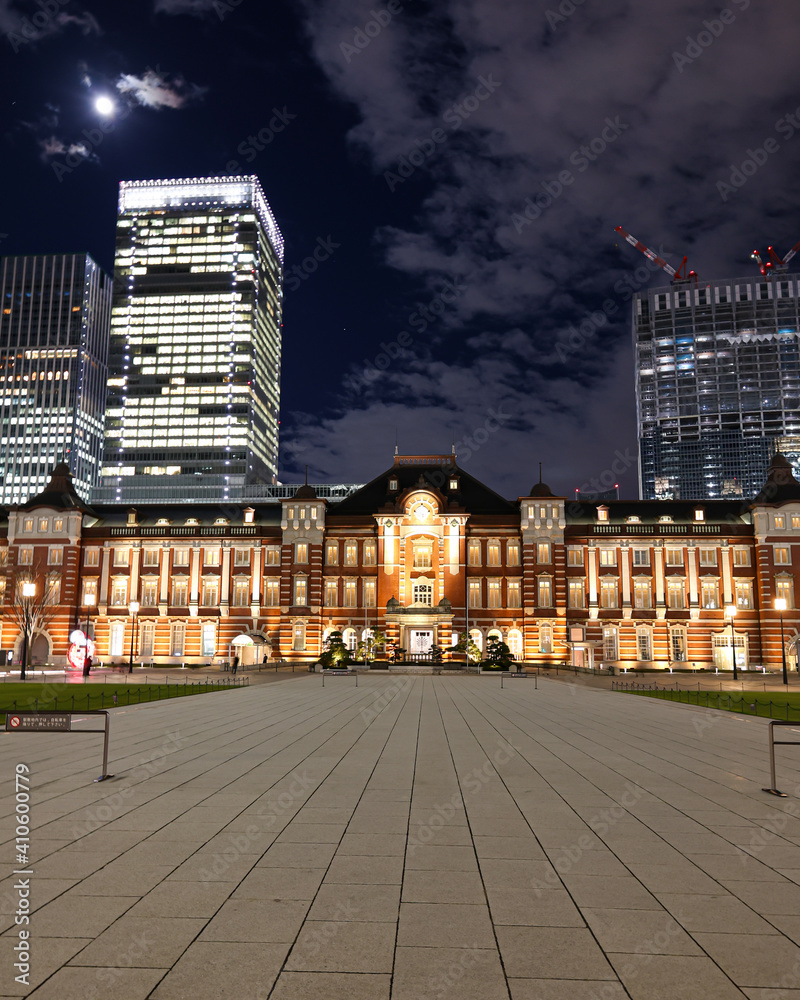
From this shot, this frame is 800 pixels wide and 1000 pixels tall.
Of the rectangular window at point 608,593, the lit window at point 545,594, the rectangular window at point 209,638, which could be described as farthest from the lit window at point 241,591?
the rectangular window at point 608,593

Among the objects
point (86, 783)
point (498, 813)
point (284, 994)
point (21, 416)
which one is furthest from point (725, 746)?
point (21, 416)

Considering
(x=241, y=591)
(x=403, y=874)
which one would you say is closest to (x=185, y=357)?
(x=241, y=591)

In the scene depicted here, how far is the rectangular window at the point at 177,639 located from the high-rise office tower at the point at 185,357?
10352 centimetres

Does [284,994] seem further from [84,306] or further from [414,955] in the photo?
[84,306]

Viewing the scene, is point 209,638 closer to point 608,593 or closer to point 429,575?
point 429,575

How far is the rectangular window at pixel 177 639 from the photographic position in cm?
7844

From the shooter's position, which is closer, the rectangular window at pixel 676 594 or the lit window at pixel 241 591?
the rectangular window at pixel 676 594

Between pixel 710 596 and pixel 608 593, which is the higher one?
pixel 608 593

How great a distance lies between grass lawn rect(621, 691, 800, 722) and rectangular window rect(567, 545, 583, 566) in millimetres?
36184

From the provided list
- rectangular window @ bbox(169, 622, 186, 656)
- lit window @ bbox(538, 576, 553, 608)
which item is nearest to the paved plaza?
lit window @ bbox(538, 576, 553, 608)

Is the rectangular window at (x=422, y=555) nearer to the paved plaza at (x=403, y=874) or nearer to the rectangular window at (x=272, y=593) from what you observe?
the rectangular window at (x=272, y=593)

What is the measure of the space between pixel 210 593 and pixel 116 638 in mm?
10765

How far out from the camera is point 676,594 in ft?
249

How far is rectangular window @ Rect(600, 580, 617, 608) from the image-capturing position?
250 ft
